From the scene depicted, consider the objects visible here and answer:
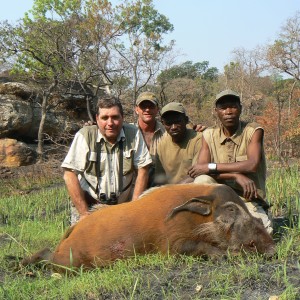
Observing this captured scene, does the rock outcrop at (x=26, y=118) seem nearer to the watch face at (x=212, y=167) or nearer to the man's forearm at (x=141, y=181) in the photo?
the man's forearm at (x=141, y=181)

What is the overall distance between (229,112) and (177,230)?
1707 mm

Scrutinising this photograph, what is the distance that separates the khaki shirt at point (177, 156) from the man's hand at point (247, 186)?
1.11 meters

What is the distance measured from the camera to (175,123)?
6.21m

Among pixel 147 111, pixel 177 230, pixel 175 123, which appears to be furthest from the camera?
pixel 147 111

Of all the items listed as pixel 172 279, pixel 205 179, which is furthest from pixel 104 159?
pixel 172 279

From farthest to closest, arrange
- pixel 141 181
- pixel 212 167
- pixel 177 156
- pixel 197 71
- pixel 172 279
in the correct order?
pixel 197 71 < pixel 177 156 < pixel 141 181 < pixel 212 167 < pixel 172 279

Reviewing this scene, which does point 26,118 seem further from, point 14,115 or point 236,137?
point 236,137

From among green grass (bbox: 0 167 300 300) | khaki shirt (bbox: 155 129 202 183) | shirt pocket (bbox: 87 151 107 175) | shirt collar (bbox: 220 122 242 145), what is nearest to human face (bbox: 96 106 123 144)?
shirt pocket (bbox: 87 151 107 175)

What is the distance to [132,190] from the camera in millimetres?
6039

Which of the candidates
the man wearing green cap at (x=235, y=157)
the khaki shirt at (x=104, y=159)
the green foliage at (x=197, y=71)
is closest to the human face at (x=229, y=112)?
the man wearing green cap at (x=235, y=157)

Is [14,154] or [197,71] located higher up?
[197,71]

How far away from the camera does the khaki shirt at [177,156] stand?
6.30m

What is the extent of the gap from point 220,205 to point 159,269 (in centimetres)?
74

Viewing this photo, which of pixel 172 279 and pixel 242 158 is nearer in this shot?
pixel 172 279
